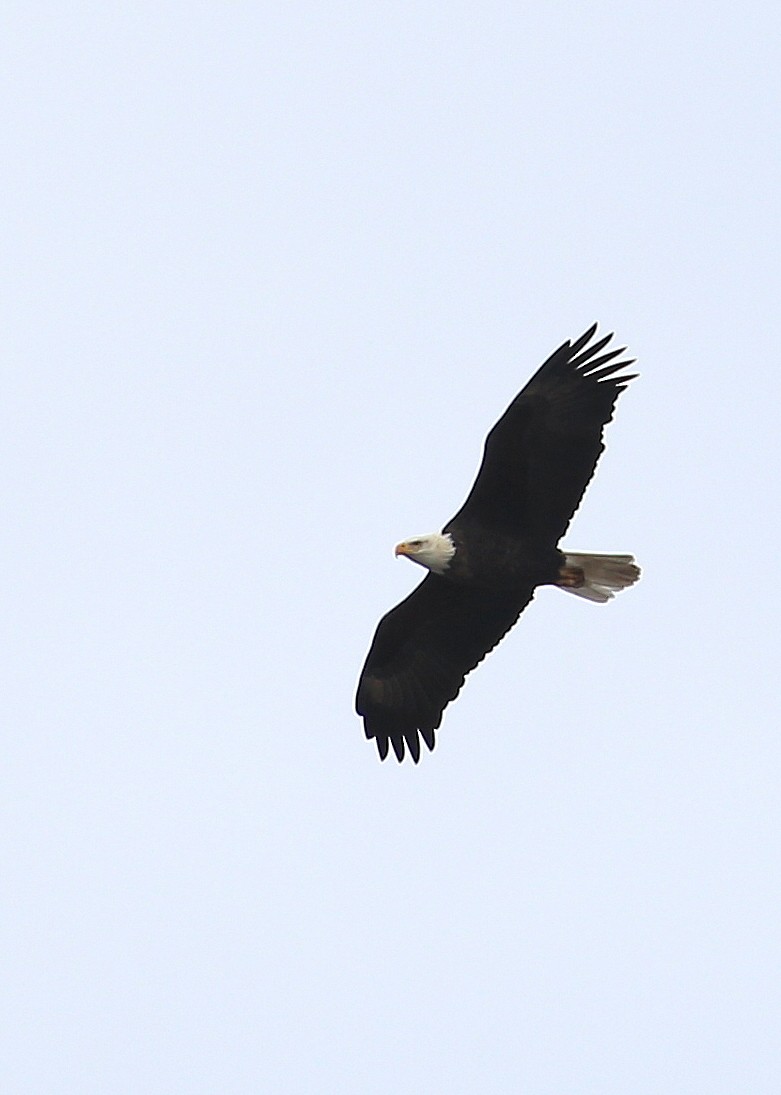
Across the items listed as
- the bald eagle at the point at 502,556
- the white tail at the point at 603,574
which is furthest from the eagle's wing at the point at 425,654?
the white tail at the point at 603,574

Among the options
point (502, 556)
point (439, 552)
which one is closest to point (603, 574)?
point (502, 556)

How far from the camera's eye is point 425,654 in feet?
53.5

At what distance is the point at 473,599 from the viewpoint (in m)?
16.0

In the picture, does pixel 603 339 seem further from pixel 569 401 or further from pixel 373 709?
pixel 373 709

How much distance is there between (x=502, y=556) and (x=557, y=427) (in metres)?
1.00

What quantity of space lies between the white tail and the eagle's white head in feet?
3.04

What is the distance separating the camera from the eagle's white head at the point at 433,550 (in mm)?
15352

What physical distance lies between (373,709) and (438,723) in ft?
1.68

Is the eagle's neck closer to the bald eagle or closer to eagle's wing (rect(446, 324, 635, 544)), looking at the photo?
the bald eagle

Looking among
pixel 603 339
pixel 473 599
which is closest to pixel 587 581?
pixel 473 599

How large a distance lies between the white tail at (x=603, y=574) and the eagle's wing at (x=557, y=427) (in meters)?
0.76

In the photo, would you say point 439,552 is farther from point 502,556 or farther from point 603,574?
point 603,574

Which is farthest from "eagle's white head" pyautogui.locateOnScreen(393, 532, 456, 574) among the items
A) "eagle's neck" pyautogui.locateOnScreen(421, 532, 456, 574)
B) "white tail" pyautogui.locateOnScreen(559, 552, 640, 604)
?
"white tail" pyautogui.locateOnScreen(559, 552, 640, 604)

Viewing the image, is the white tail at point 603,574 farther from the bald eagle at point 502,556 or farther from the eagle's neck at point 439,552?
the eagle's neck at point 439,552
